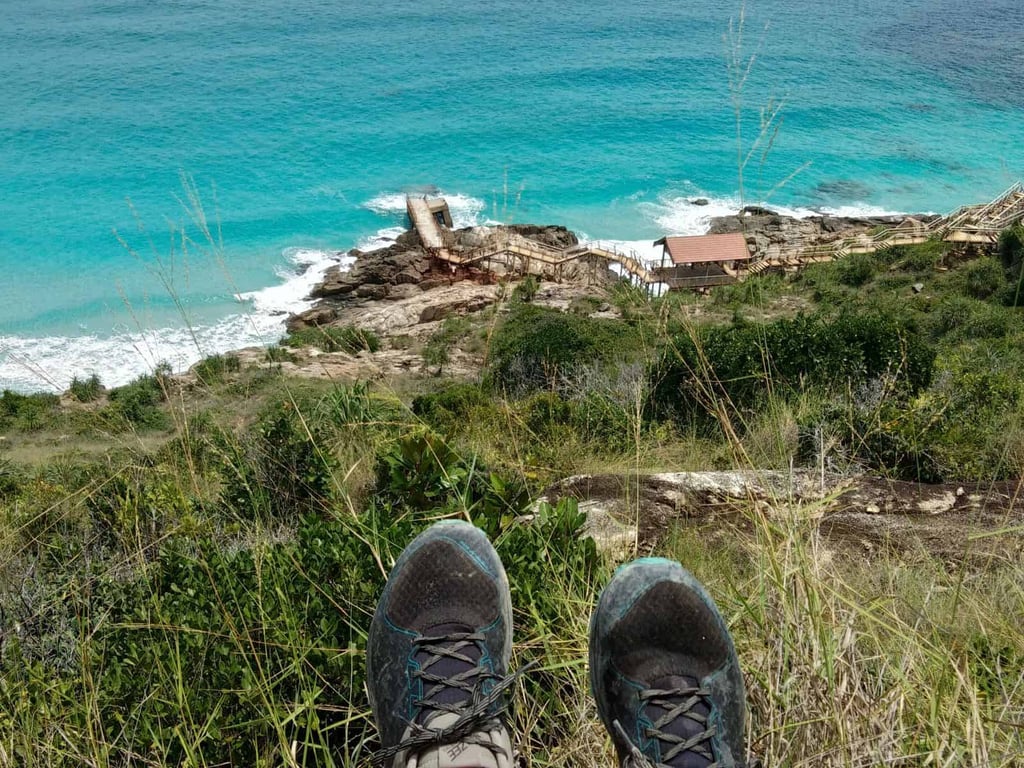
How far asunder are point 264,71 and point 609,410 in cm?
4473

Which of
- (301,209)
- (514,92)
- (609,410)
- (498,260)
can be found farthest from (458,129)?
(609,410)

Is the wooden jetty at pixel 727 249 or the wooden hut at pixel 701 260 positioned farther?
the wooden hut at pixel 701 260

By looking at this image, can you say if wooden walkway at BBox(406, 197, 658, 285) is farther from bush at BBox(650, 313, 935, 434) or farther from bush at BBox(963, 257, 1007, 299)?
bush at BBox(650, 313, 935, 434)

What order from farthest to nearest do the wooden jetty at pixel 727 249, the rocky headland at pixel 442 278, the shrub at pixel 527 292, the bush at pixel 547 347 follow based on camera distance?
the wooden jetty at pixel 727 249, the rocky headland at pixel 442 278, the shrub at pixel 527 292, the bush at pixel 547 347

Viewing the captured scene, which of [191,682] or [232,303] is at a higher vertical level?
[191,682]

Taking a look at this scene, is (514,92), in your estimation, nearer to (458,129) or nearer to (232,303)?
(458,129)

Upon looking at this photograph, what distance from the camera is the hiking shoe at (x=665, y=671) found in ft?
5.87

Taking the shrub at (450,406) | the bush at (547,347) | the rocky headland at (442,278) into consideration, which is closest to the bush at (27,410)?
the rocky headland at (442,278)

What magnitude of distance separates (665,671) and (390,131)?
124 ft

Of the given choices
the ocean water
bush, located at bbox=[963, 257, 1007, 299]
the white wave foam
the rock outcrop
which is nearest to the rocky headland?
the rock outcrop

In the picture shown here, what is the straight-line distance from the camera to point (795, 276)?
2284cm

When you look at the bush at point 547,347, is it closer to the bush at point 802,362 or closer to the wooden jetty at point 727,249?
the bush at point 802,362

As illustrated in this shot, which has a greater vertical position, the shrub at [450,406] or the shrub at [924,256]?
the shrub at [450,406]

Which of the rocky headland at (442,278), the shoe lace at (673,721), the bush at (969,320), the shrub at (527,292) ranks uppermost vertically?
the shoe lace at (673,721)
